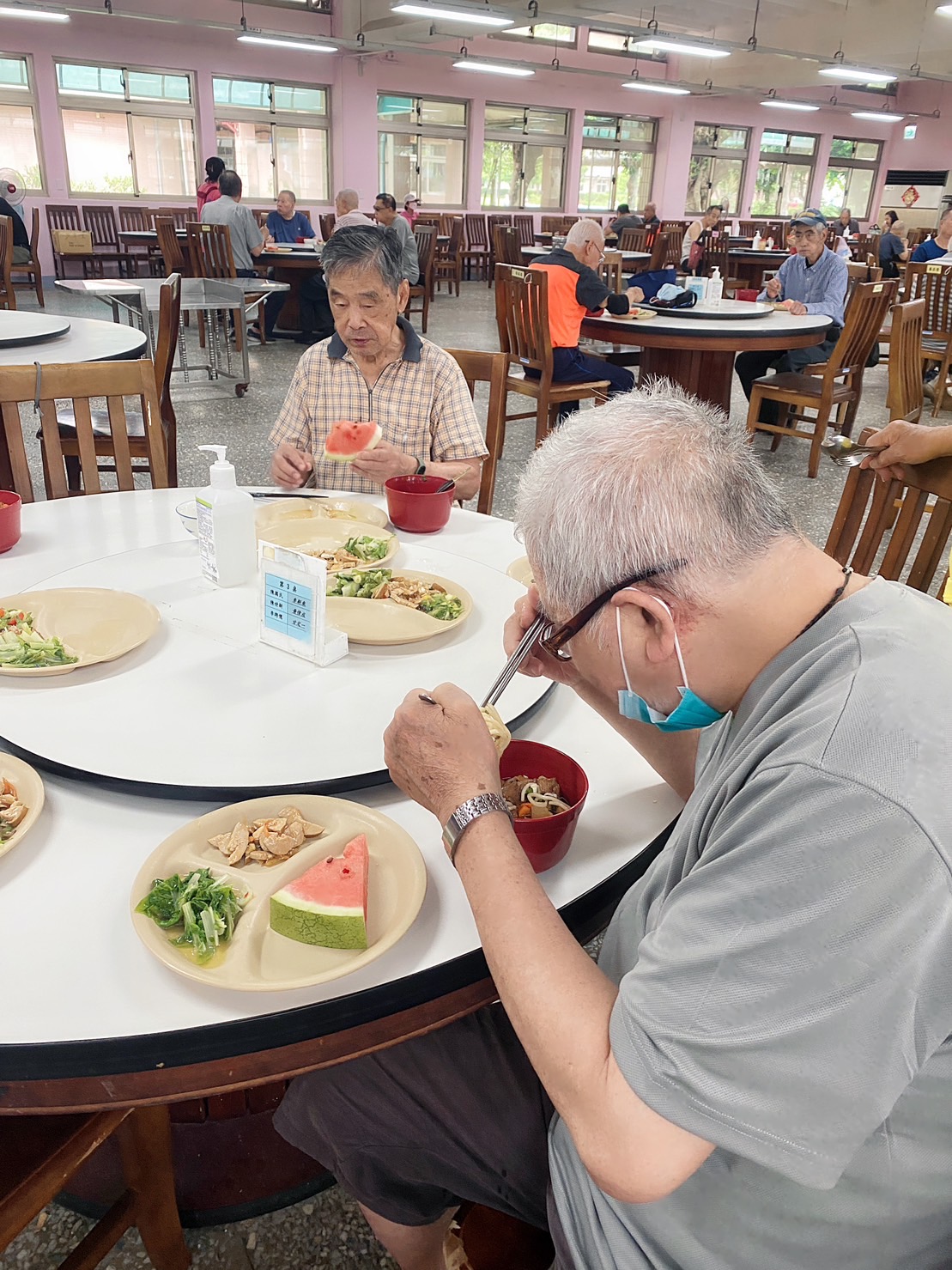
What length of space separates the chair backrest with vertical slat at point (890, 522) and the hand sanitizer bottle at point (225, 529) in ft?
3.50

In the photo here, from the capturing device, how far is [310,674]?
125 cm

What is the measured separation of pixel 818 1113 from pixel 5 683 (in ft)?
3.51

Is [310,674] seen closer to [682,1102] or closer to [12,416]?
[682,1102]

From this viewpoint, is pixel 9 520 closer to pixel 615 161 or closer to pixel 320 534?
pixel 320 534

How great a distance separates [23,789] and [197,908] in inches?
11.3

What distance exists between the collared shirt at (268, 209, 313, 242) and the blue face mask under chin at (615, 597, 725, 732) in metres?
10.1

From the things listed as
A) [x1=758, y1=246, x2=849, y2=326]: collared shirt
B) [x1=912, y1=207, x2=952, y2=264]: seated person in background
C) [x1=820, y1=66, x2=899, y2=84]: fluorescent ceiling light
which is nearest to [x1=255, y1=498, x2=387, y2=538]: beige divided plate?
[x1=758, y1=246, x2=849, y2=326]: collared shirt

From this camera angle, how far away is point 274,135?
13297 millimetres

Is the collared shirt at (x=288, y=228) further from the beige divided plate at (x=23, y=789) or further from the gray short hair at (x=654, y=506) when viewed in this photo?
the gray short hair at (x=654, y=506)

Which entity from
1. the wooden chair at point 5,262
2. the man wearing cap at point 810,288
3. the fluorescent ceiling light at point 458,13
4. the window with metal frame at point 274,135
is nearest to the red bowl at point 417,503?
the man wearing cap at point 810,288

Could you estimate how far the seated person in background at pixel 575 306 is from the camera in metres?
5.07

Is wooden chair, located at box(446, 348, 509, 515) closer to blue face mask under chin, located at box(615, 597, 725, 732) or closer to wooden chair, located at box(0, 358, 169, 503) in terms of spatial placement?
wooden chair, located at box(0, 358, 169, 503)

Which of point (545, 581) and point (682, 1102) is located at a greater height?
point (545, 581)

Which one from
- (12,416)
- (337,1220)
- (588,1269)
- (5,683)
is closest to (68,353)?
(12,416)
